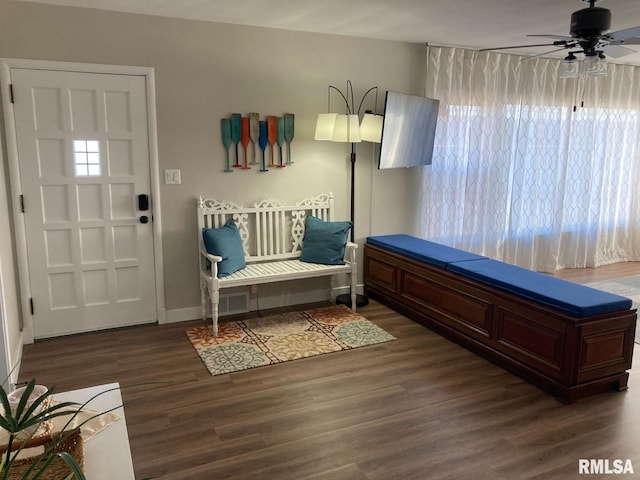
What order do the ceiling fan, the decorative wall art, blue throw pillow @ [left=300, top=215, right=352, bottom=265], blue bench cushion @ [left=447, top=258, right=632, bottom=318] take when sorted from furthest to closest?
blue throw pillow @ [left=300, top=215, right=352, bottom=265] → the decorative wall art → blue bench cushion @ [left=447, top=258, right=632, bottom=318] → the ceiling fan

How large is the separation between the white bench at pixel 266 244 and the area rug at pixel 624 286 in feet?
9.25

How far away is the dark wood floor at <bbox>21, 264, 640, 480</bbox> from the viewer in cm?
248

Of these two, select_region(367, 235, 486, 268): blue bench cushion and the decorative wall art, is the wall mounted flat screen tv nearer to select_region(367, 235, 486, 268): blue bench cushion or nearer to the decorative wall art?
select_region(367, 235, 486, 268): blue bench cushion

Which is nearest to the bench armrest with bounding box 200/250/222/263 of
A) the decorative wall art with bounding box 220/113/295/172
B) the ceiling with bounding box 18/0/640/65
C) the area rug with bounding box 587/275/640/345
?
the decorative wall art with bounding box 220/113/295/172

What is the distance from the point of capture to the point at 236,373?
136 inches

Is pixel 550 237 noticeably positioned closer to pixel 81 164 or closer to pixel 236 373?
pixel 236 373

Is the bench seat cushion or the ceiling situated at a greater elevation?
the ceiling

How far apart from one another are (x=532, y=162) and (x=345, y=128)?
2.60 meters

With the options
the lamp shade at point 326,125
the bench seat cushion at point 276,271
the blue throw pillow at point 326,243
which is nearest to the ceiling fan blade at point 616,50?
the lamp shade at point 326,125

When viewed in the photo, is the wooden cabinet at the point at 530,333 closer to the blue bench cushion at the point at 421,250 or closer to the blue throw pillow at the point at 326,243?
the blue bench cushion at the point at 421,250

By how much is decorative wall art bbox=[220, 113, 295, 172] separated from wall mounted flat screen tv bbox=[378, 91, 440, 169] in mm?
860

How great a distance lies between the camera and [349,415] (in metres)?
2.93

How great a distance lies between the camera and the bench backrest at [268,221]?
14.4 ft

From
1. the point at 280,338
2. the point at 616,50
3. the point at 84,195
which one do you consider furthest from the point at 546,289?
the point at 84,195
